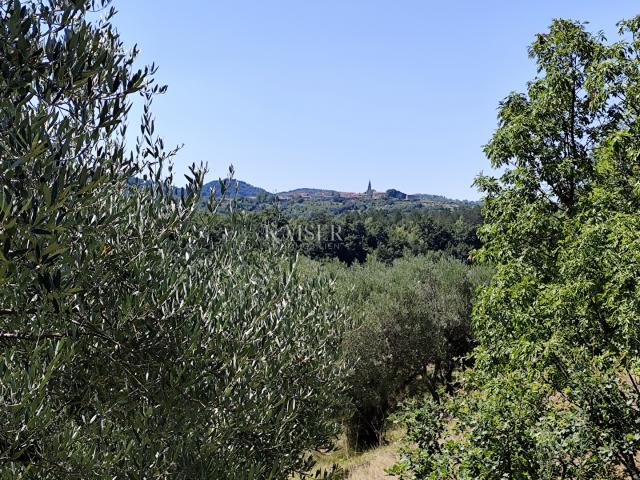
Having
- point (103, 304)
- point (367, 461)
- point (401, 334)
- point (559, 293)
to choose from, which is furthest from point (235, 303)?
point (401, 334)

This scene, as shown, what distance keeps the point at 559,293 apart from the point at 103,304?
36.4ft

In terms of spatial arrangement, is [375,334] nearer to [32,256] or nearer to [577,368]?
[577,368]

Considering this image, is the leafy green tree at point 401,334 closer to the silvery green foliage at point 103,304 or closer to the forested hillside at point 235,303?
the forested hillside at point 235,303

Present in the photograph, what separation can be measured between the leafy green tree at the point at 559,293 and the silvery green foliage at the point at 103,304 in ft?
11.0

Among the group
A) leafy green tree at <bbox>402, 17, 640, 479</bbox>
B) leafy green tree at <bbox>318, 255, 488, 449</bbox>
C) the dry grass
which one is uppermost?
leafy green tree at <bbox>402, 17, 640, 479</bbox>

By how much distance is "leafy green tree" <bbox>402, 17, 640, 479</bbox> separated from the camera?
7.34m

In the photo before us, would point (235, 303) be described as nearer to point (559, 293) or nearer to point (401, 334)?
point (559, 293)

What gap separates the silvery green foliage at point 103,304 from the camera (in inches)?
130

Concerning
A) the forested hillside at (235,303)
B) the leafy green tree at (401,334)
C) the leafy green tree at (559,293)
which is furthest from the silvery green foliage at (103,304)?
the leafy green tree at (401,334)

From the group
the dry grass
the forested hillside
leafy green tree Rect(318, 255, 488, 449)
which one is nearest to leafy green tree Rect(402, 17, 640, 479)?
the forested hillside

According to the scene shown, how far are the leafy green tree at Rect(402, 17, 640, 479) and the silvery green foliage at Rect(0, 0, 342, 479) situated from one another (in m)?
3.35

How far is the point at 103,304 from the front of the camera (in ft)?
Answer: 14.8

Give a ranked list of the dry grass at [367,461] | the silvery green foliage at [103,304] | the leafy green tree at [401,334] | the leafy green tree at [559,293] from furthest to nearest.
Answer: the leafy green tree at [401,334] → the dry grass at [367,461] → the leafy green tree at [559,293] → the silvery green foliage at [103,304]

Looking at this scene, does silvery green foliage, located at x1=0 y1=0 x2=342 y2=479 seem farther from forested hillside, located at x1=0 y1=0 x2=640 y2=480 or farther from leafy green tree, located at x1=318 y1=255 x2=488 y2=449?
leafy green tree, located at x1=318 y1=255 x2=488 y2=449
